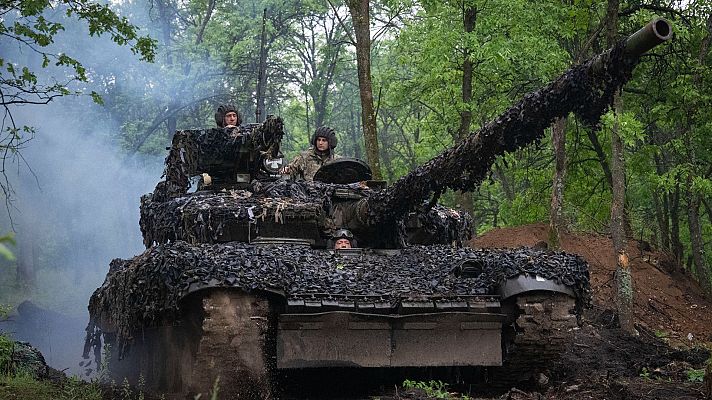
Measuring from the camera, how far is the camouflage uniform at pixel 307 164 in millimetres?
10656

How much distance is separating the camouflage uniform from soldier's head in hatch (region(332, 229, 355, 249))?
1950 millimetres

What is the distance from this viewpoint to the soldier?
8578 mm

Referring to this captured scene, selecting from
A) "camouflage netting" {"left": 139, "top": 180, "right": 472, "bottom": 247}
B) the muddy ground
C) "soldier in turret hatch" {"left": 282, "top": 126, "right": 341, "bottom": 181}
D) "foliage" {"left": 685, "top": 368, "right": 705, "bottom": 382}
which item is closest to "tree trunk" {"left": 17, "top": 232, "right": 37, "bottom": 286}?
the muddy ground

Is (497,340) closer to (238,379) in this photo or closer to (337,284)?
(337,284)

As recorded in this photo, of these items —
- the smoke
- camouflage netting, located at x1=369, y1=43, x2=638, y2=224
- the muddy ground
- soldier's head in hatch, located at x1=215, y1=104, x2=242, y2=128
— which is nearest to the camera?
camouflage netting, located at x1=369, y1=43, x2=638, y2=224

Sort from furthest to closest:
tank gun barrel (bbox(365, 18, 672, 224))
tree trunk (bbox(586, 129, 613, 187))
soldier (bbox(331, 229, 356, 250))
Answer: tree trunk (bbox(586, 129, 613, 187)), soldier (bbox(331, 229, 356, 250)), tank gun barrel (bbox(365, 18, 672, 224))

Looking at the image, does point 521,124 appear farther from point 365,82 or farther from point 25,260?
point 25,260

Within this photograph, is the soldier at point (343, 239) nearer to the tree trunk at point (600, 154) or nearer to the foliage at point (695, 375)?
the foliage at point (695, 375)

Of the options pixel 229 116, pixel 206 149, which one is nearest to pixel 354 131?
pixel 229 116

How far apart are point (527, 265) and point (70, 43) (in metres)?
21.6

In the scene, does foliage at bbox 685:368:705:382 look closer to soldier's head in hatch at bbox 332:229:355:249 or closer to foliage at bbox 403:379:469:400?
foliage at bbox 403:379:469:400

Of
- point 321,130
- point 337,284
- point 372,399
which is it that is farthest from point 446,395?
point 321,130

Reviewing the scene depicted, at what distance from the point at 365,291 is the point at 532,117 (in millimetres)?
1851

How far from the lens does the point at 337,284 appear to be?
7152 mm
